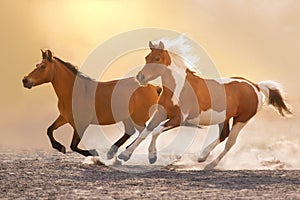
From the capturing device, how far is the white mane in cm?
1325

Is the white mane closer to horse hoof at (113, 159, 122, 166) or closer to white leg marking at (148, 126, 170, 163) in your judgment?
white leg marking at (148, 126, 170, 163)

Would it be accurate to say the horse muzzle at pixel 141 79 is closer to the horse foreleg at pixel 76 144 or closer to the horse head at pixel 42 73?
the horse foreleg at pixel 76 144

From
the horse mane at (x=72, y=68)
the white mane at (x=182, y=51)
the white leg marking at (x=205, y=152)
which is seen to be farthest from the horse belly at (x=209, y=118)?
the horse mane at (x=72, y=68)

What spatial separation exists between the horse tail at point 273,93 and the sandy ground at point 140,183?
7.86 feet

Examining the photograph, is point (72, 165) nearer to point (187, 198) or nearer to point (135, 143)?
point (135, 143)

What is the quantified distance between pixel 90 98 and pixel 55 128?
0.90 meters

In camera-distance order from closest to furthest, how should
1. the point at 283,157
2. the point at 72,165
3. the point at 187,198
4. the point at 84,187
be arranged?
the point at 187,198 < the point at 84,187 < the point at 72,165 < the point at 283,157

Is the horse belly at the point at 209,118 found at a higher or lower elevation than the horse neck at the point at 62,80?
lower

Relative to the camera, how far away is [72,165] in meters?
13.7

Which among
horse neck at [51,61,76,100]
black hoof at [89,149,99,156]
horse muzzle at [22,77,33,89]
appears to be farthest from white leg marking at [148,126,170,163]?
horse muzzle at [22,77,33,89]

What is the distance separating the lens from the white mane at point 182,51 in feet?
43.5

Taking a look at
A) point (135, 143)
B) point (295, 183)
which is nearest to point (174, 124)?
point (135, 143)

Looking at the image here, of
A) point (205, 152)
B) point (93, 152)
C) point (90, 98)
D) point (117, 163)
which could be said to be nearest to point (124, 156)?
point (117, 163)

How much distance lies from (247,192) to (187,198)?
0.93 m
